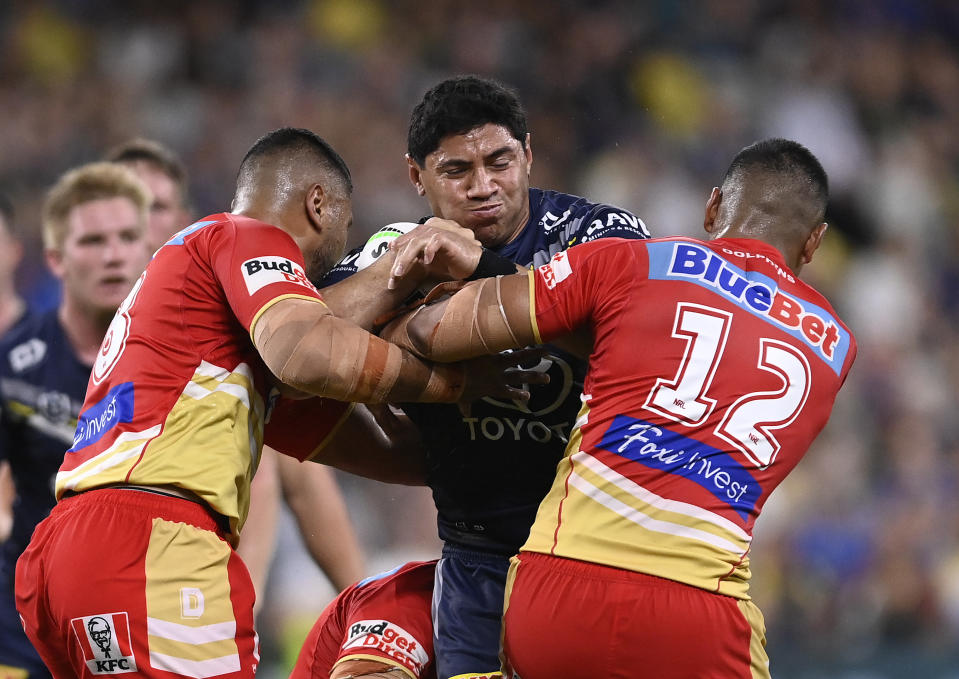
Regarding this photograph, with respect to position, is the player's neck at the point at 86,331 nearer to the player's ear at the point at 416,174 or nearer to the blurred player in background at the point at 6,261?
the blurred player in background at the point at 6,261

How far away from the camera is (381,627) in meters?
4.33

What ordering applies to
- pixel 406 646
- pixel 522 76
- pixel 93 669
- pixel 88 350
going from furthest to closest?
pixel 522 76
pixel 88 350
pixel 406 646
pixel 93 669

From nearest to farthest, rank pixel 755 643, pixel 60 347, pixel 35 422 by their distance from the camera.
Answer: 1. pixel 755 643
2. pixel 35 422
3. pixel 60 347

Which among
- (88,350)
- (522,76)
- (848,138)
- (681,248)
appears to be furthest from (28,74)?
(681,248)

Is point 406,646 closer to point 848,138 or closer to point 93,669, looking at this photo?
point 93,669

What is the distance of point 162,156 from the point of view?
7395 millimetres

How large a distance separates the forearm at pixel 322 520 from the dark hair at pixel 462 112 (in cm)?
234

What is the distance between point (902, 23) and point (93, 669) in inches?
444

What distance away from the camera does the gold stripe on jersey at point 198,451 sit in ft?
11.8

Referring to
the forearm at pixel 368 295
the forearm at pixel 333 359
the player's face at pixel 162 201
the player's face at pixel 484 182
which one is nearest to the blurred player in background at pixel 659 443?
the forearm at pixel 333 359

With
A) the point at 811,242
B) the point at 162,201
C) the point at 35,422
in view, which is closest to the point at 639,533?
the point at 811,242

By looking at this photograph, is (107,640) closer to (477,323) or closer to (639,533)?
(477,323)

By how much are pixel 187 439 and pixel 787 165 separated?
6.67 ft

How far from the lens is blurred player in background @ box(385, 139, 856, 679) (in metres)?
3.26
